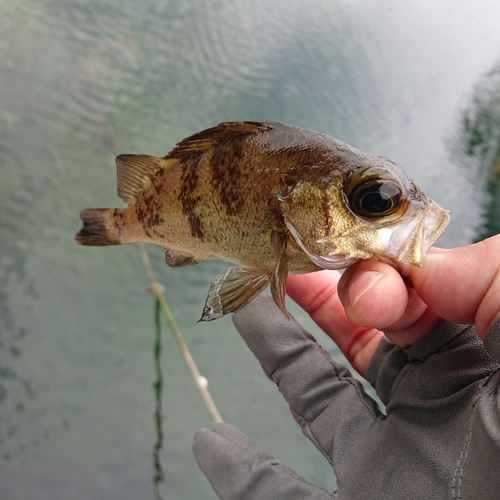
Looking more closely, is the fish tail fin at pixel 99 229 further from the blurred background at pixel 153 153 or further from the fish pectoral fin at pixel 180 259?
the blurred background at pixel 153 153

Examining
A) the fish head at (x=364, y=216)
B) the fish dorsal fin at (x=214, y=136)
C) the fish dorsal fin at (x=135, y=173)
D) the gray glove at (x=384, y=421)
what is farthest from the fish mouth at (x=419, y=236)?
the fish dorsal fin at (x=135, y=173)

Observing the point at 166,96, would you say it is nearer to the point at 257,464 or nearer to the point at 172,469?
the point at 172,469

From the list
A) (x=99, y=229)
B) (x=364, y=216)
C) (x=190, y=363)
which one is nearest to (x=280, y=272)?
(x=364, y=216)

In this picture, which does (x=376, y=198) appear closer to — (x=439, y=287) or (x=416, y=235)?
(x=416, y=235)

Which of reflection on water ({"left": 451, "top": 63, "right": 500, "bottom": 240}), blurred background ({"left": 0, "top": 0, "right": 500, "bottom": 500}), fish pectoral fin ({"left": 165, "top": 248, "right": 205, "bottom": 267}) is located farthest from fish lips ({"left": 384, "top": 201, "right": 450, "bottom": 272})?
reflection on water ({"left": 451, "top": 63, "right": 500, "bottom": 240})

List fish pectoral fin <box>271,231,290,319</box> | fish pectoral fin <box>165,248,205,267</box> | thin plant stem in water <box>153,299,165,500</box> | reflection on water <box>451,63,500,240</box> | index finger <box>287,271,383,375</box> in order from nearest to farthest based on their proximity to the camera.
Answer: fish pectoral fin <box>271,231,290,319</box> → fish pectoral fin <box>165,248,205,267</box> → index finger <box>287,271,383,375</box> → thin plant stem in water <box>153,299,165,500</box> → reflection on water <box>451,63,500,240</box>

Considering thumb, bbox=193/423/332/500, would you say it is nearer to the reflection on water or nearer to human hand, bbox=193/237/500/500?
human hand, bbox=193/237/500/500
